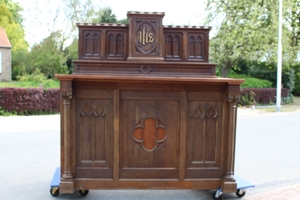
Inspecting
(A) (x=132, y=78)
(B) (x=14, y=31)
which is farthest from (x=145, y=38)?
(B) (x=14, y=31)

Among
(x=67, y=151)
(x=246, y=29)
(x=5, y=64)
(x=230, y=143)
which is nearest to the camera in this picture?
(x=67, y=151)

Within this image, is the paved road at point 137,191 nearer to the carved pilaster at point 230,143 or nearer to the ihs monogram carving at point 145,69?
the carved pilaster at point 230,143

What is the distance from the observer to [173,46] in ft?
13.9

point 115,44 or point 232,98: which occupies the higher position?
point 115,44

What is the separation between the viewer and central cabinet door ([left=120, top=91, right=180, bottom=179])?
4.02 meters

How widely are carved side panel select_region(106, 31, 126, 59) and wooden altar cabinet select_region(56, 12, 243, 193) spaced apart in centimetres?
1

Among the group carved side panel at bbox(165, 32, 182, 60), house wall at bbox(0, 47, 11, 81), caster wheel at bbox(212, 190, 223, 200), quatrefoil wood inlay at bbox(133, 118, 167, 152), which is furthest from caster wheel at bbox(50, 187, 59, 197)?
house wall at bbox(0, 47, 11, 81)

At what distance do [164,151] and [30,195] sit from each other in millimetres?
1988

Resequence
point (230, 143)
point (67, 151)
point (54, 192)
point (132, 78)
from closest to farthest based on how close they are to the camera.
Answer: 1. point (132, 78)
2. point (67, 151)
3. point (230, 143)
4. point (54, 192)

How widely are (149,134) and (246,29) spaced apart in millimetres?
15594

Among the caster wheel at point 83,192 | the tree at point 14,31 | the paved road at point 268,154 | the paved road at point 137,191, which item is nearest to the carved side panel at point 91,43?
the caster wheel at point 83,192

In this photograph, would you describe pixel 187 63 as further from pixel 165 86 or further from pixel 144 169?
pixel 144 169

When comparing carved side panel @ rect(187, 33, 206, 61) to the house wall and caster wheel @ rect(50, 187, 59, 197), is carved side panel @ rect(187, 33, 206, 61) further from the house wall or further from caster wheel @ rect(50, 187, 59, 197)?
the house wall

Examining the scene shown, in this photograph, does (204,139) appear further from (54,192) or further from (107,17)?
(107,17)
